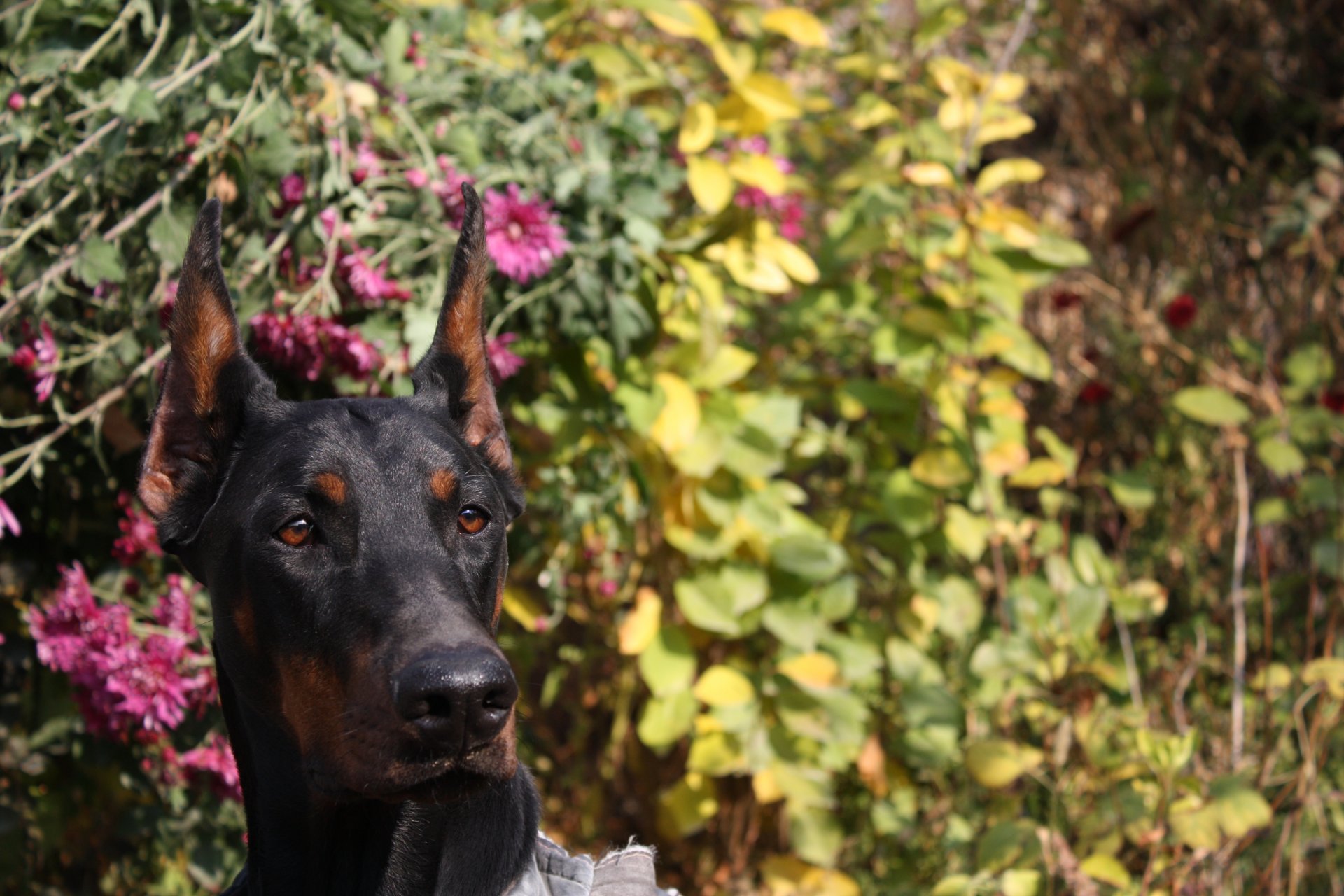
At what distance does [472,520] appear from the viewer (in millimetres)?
1960

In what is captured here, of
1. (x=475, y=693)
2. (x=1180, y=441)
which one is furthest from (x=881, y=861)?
(x=475, y=693)

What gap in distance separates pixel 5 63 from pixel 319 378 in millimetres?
908

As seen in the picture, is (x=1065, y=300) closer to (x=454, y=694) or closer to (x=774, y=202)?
(x=774, y=202)

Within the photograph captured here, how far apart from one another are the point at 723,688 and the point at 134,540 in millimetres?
1527

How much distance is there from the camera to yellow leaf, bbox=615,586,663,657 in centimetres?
336

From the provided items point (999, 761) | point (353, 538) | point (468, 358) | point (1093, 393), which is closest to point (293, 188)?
point (468, 358)

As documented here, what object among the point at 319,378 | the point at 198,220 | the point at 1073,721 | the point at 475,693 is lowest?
the point at 1073,721

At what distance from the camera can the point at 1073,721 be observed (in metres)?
3.33

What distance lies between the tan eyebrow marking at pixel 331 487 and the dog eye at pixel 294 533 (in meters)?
0.05

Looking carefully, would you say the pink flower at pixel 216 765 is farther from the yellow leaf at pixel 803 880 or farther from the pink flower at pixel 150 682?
the yellow leaf at pixel 803 880

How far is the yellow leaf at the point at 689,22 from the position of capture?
10.2 ft

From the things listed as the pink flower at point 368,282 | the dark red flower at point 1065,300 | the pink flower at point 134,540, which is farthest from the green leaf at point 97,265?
the dark red flower at point 1065,300

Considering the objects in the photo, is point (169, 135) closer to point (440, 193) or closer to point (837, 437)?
point (440, 193)

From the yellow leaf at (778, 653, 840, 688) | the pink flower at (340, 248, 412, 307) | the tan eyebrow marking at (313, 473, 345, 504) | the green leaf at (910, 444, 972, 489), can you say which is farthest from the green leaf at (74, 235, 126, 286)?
the green leaf at (910, 444, 972, 489)
